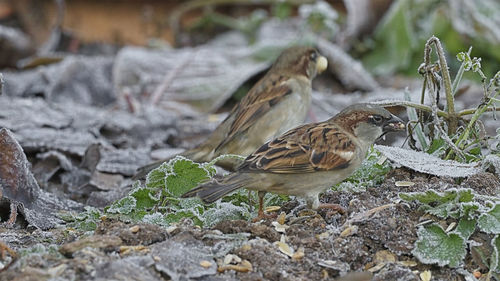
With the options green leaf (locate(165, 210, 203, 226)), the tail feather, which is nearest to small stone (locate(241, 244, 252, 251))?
the tail feather

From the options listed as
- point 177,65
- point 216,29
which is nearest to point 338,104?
point 177,65

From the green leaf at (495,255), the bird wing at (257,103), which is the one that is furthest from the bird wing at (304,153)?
the bird wing at (257,103)

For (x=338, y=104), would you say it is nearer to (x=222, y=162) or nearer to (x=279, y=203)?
(x=222, y=162)

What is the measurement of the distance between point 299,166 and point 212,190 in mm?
428

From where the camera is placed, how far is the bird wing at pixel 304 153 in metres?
3.72

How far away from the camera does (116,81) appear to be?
7.65 m

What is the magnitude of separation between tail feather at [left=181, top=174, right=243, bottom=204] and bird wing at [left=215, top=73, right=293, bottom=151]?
1.64m

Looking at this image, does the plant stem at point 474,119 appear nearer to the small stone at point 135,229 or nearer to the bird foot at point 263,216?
the bird foot at point 263,216

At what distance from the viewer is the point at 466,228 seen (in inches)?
135

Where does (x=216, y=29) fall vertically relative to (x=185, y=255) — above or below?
below

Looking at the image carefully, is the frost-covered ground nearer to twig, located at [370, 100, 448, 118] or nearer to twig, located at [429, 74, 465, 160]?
twig, located at [429, 74, 465, 160]

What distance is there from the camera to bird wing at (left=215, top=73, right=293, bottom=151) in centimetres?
531

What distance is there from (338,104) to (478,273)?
3.83 metres

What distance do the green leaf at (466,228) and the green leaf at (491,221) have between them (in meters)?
0.06
